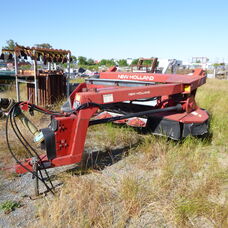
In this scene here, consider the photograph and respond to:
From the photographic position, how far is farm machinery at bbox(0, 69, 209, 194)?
271cm

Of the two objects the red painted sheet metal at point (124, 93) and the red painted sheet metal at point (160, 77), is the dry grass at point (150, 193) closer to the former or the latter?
the red painted sheet metal at point (124, 93)

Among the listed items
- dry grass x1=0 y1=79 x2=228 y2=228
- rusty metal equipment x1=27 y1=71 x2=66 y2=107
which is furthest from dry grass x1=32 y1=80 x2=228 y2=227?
rusty metal equipment x1=27 y1=71 x2=66 y2=107

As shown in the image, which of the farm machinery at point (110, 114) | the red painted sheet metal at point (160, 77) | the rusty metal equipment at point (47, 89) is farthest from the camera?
the rusty metal equipment at point (47, 89)

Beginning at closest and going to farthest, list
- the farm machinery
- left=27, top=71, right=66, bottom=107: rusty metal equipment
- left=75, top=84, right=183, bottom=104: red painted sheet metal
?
the farm machinery < left=75, top=84, right=183, bottom=104: red painted sheet metal < left=27, top=71, right=66, bottom=107: rusty metal equipment

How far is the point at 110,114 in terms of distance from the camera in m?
4.61

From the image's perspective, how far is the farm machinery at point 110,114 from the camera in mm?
2713

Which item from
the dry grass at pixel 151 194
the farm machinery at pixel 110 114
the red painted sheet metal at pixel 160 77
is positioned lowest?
the dry grass at pixel 151 194

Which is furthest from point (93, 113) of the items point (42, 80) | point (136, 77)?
point (42, 80)

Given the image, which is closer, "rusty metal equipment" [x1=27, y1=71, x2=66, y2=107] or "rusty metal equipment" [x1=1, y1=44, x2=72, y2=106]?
"rusty metal equipment" [x1=1, y1=44, x2=72, y2=106]

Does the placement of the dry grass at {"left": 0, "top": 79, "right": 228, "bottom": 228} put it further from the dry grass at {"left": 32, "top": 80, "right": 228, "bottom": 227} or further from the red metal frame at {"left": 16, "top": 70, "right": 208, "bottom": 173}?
the red metal frame at {"left": 16, "top": 70, "right": 208, "bottom": 173}

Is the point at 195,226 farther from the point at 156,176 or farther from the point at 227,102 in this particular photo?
the point at 227,102

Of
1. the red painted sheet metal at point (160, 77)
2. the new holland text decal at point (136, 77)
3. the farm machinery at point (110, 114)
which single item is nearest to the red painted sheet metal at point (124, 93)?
the farm machinery at point (110, 114)

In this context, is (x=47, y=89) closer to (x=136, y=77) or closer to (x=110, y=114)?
(x=110, y=114)

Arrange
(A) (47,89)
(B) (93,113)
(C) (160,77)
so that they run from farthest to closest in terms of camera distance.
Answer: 1. (A) (47,89)
2. (C) (160,77)
3. (B) (93,113)
